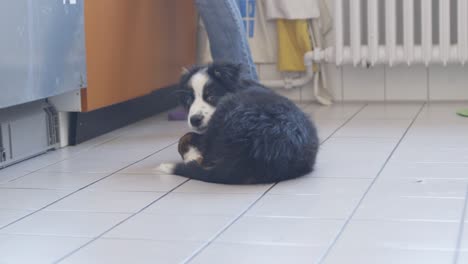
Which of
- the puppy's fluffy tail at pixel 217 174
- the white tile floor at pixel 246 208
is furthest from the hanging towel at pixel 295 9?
the puppy's fluffy tail at pixel 217 174

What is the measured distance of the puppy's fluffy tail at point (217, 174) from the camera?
2311 millimetres

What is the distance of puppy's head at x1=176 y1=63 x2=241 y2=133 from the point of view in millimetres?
2600

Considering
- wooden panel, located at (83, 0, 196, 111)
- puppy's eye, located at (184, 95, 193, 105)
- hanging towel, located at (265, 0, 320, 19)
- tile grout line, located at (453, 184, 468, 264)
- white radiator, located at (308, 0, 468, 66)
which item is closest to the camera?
tile grout line, located at (453, 184, 468, 264)

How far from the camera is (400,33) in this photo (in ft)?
12.7

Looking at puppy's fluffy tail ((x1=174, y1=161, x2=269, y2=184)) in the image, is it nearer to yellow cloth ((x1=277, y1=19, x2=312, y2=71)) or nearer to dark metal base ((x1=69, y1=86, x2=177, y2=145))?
dark metal base ((x1=69, y1=86, x2=177, y2=145))

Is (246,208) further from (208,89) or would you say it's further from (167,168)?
(208,89)

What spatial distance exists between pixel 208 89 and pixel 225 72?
74mm

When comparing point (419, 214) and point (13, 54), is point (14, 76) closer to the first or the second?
point (13, 54)

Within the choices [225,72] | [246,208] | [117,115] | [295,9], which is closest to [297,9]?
[295,9]

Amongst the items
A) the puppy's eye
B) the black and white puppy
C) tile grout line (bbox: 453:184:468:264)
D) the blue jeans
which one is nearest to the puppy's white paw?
the black and white puppy

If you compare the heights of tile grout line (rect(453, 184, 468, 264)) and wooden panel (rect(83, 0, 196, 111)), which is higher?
wooden panel (rect(83, 0, 196, 111))

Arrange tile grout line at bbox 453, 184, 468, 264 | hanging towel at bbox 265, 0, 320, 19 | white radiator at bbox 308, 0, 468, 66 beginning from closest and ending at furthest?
tile grout line at bbox 453, 184, 468, 264 < white radiator at bbox 308, 0, 468, 66 < hanging towel at bbox 265, 0, 320, 19

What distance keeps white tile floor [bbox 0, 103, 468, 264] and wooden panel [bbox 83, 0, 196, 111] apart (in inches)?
11.0

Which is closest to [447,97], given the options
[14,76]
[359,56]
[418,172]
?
[359,56]
